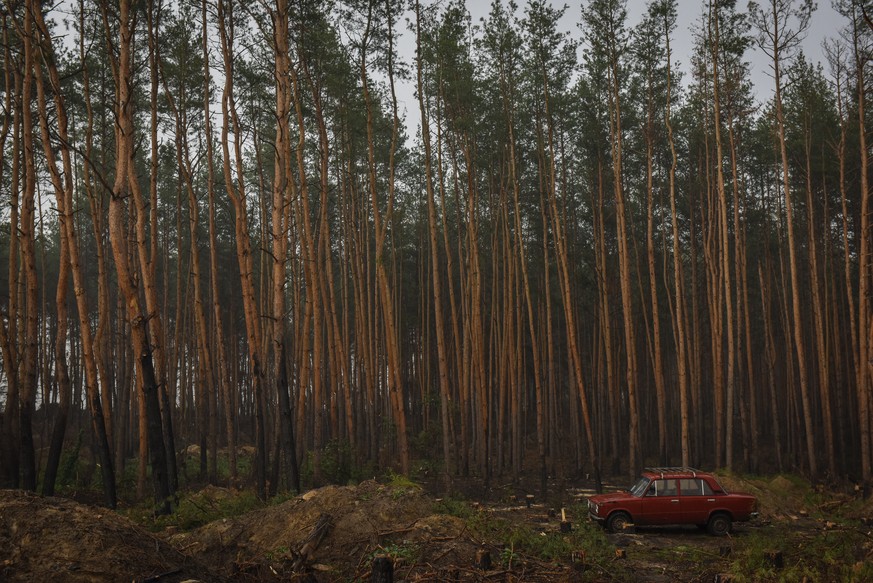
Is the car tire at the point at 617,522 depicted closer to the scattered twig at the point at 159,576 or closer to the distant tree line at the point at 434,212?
the distant tree line at the point at 434,212

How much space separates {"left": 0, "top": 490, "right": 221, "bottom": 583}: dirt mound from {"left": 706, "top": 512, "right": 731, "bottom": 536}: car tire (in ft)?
33.6

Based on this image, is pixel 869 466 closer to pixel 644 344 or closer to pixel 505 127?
pixel 505 127

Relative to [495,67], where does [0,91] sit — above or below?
below

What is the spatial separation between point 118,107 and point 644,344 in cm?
2972

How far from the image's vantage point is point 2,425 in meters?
15.6

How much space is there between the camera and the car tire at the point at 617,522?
14000 millimetres

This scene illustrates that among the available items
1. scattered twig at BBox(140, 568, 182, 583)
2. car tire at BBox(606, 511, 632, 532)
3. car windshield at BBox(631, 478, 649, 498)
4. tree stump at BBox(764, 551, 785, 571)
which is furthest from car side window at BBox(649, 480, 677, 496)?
scattered twig at BBox(140, 568, 182, 583)

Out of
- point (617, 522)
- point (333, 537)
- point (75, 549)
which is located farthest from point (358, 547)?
point (617, 522)

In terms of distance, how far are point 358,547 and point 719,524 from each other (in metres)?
8.20

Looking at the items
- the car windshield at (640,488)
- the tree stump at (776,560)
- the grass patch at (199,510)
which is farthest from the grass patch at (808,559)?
the grass patch at (199,510)

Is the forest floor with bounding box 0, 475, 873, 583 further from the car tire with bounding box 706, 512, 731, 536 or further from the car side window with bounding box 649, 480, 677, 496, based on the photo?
the car side window with bounding box 649, 480, 677, 496

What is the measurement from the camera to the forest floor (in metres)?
7.69

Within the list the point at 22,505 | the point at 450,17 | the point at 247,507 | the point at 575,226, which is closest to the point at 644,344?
the point at 575,226

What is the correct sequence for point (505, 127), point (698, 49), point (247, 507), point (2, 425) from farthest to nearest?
point (505, 127) < point (698, 49) < point (2, 425) < point (247, 507)
